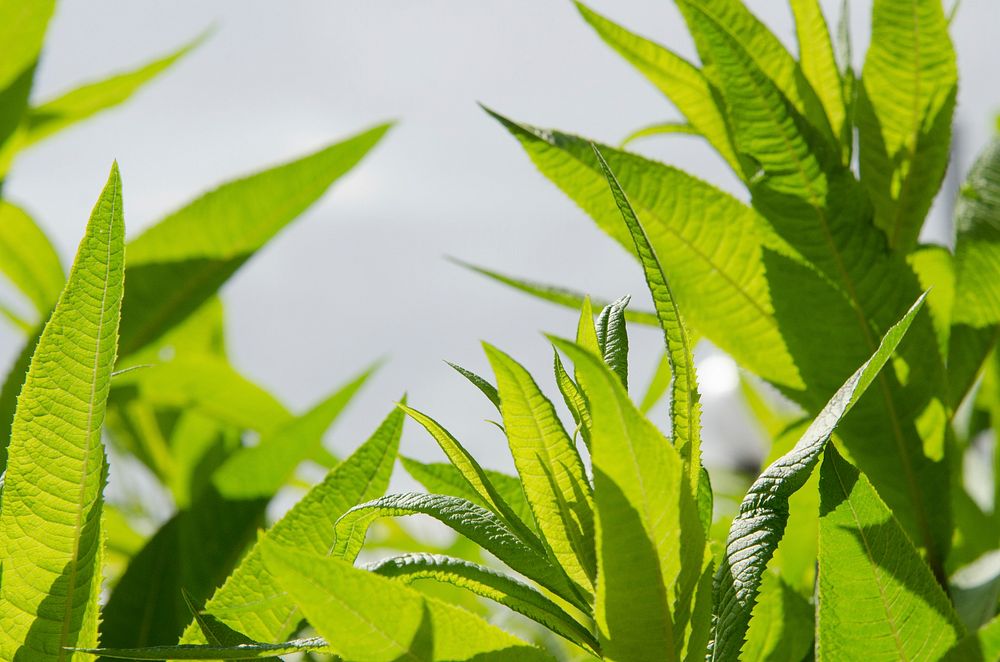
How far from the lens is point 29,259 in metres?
1.17

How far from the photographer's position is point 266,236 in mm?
945

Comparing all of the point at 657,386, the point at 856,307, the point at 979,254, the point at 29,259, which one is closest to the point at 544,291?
the point at 657,386

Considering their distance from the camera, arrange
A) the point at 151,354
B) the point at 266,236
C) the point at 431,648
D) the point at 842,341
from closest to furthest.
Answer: the point at 431,648 < the point at 842,341 < the point at 266,236 < the point at 151,354

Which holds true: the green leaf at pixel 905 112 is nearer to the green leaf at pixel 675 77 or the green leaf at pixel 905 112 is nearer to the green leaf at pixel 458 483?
the green leaf at pixel 675 77

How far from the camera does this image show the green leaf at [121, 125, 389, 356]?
0.92 metres

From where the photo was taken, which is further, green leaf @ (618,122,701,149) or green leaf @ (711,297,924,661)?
green leaf @ (618,122,701,149)

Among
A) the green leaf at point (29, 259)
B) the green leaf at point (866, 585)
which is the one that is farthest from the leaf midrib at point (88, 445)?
the green leaf at point (29, 259)

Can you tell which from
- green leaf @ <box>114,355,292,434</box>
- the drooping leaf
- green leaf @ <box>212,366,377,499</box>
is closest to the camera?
the drooping leaf

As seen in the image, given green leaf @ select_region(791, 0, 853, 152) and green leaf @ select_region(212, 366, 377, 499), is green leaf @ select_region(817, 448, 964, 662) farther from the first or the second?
green leaf @ select_region(212, 366, 377, 499)

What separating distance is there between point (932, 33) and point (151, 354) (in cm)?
86

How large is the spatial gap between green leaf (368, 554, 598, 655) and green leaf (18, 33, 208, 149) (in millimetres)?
957

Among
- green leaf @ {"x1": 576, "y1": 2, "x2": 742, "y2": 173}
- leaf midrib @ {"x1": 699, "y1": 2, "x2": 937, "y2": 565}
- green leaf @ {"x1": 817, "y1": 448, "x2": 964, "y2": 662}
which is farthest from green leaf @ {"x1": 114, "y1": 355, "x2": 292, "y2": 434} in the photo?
green leaf @ {"x1": 817, "y1": 448, "x2": 964, "y2": 662}

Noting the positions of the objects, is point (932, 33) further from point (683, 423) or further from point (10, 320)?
point (10, 320)

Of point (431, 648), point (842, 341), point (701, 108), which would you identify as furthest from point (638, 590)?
point (701, 108)
